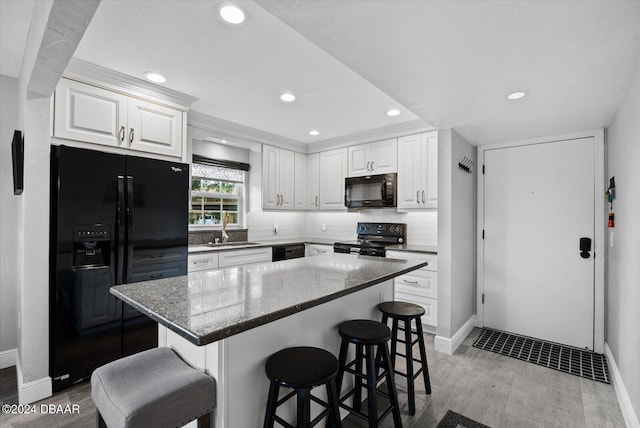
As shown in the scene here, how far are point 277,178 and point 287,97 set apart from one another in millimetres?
1667

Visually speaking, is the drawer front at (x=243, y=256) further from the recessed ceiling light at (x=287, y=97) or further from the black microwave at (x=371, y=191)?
the recessed ceiling light at (x=287, y=97)

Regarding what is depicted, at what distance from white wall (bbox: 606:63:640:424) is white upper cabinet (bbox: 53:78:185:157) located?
11.1 ft

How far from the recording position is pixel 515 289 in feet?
11.2

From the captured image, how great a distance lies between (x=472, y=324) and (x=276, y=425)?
113 inches

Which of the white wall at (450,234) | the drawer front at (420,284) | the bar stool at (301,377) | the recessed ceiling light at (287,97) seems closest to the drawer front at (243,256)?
the drawer front at (420,284)

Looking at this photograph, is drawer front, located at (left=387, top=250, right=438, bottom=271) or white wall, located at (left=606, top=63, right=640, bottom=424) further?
drawer front, located at (left=387, top=250, right=438, bottom=271)

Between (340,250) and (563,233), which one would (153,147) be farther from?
(563,233)

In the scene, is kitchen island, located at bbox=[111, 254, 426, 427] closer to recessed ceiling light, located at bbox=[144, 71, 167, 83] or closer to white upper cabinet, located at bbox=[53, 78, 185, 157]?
white upper cabinet, located at bbox=[53, 78, 185, 157]

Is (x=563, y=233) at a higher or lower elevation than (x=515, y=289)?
higher

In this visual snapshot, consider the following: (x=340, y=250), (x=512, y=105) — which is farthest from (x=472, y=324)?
(x=512, y=105)

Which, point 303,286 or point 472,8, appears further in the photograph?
point 303,286

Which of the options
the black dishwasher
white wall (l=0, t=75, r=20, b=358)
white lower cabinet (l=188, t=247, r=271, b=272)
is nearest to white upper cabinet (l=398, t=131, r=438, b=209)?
the black dishwasher

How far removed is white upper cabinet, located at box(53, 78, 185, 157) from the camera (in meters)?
2.33

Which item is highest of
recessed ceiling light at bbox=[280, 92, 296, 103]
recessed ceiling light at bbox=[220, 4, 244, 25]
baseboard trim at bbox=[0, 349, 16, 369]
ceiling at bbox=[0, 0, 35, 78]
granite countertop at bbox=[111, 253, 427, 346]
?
ceiling at bbox=[0, 0, 35, 78]
